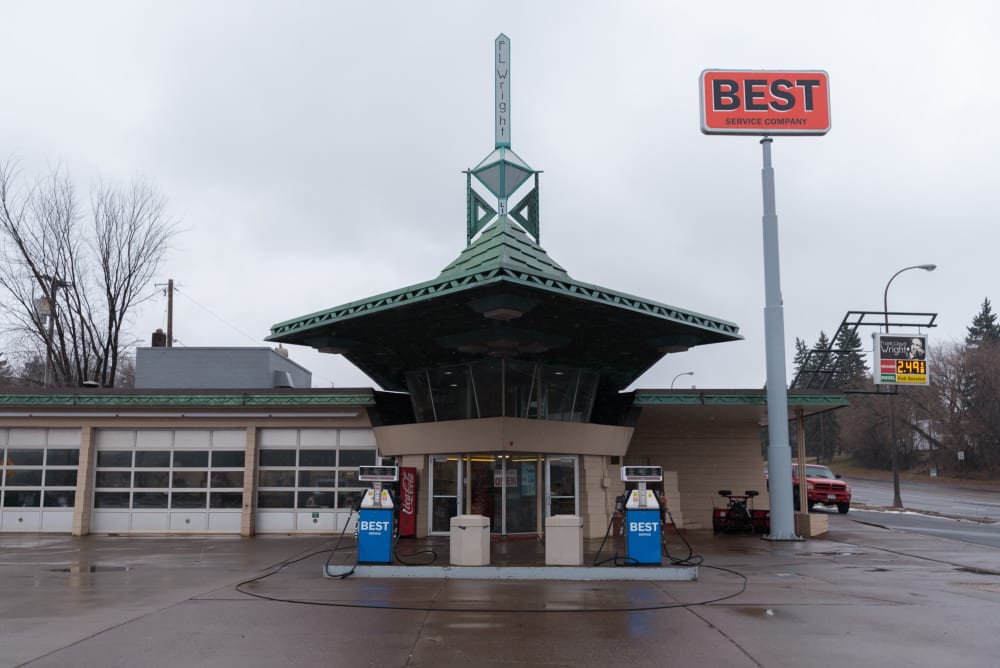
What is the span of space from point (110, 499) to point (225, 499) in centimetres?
348

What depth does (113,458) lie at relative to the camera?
24.7 metres

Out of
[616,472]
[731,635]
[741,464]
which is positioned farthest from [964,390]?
[731,635]

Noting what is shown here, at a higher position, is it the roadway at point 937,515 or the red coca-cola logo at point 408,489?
the red coca-cola logo at point 408,489

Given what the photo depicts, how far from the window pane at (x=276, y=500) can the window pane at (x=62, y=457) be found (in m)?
5.72

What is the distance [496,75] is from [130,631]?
17.9 metres

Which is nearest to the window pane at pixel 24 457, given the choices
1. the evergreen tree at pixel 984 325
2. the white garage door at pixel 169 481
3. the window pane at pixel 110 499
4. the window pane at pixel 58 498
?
the window pane at pixel 58 498

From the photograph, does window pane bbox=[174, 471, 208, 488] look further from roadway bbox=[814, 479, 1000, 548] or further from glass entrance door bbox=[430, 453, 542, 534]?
roadway bbox=[814, 479, 1000, 548]

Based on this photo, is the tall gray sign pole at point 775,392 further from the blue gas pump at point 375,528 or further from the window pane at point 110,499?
the window pane at point 110,499

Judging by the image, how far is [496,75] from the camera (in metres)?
23.4

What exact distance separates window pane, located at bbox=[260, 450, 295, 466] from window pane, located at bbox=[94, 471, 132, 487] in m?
4.02

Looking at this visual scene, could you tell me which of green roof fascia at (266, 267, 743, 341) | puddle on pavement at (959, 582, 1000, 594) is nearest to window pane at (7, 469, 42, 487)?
green roof fascia at (266, 267, 743, 341)

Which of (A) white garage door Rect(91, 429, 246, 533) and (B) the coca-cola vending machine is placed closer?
(B) the coca-cola vending machine

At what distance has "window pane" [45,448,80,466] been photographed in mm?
24750

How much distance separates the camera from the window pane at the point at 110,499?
24.5 m
